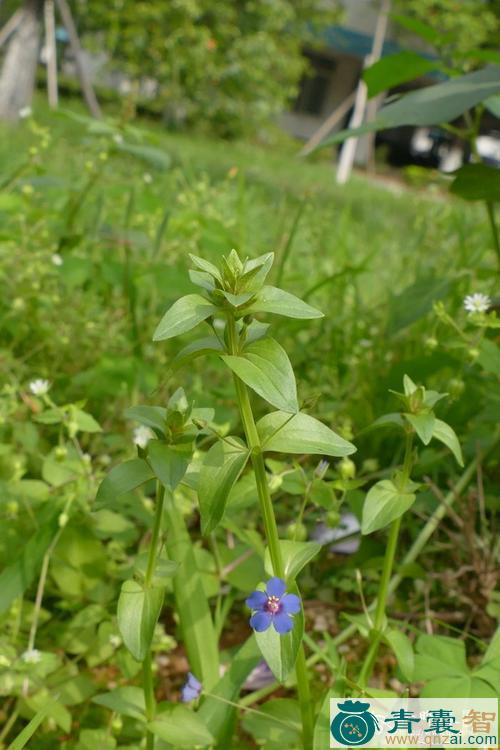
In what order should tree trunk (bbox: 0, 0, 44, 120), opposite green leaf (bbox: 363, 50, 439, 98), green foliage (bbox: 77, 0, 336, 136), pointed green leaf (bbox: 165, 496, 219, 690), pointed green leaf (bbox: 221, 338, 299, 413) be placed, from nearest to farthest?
pointed green leaf (bbox: 221, 338, 299, 413), pointed green leaf (bbox: 165, 496, 219, 690), opposite green leaf (bbox: 363, 50, 439, 98), tree trunk (bbox: 0, 0, 44, 120), green foliage (bbox: 77, 0, 336, 136)

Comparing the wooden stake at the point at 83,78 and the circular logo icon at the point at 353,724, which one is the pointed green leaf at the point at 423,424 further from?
the wooden stake at the point at 83,78

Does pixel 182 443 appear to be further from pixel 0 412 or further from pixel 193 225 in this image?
pixel 193 225

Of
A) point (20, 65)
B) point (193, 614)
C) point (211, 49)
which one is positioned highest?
point (211, 49)

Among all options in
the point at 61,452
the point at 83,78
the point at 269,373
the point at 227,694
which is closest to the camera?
the point at 269,373

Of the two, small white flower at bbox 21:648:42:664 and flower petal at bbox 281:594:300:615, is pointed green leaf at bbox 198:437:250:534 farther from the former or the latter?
small white flower at bbox 21:648:42:664

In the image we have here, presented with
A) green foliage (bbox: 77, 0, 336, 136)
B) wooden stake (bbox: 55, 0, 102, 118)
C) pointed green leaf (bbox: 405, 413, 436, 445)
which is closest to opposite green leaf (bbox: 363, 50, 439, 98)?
pointed green leaf (bbox: 405, 413, 436, 445)

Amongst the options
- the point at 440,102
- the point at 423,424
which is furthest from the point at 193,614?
the point at 440,102

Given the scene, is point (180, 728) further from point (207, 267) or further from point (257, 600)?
point (207, 267)
